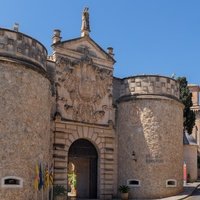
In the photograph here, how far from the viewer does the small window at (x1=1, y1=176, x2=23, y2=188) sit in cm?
1644

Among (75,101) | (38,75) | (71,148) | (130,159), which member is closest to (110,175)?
(130,159)

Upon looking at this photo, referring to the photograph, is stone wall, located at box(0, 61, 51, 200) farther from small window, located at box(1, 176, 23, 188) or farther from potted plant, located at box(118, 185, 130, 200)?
potted plant, located at box(118, 185, 130, 200)

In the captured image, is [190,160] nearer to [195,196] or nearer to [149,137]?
[195,196]

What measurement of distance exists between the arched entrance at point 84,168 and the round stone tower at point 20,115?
4.40 metres

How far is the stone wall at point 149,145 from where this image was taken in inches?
937

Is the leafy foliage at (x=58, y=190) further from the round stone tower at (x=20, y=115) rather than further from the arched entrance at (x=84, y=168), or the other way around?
the arched entrance at (x=84, y=168)

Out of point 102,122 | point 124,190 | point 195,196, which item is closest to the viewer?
point 124,190

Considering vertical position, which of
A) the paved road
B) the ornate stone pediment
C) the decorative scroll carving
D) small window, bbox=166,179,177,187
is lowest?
the paved road

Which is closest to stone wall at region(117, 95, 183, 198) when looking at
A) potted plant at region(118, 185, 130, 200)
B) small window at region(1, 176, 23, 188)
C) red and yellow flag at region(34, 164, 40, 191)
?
potted plant at region(118, 185, 130, 200)

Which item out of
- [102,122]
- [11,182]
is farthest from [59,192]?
[102,122]

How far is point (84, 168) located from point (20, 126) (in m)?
9.75

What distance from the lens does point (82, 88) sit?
23.0 m

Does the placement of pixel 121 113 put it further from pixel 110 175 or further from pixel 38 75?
pixel 38 75

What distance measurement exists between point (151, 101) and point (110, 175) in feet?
16.7
